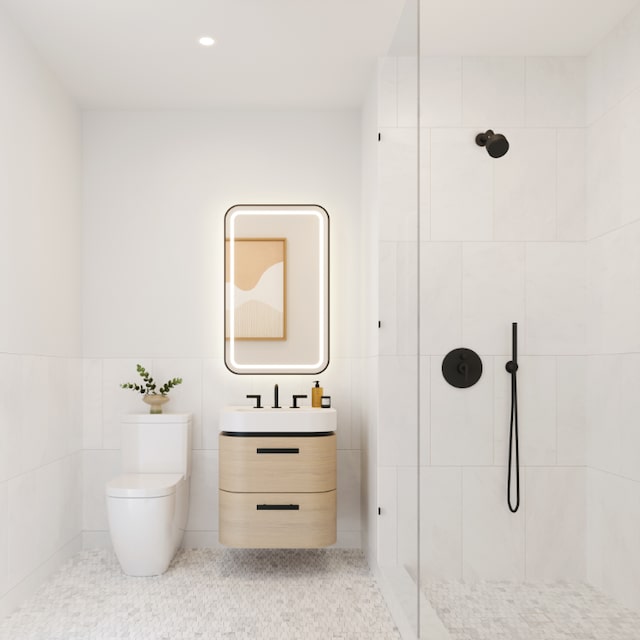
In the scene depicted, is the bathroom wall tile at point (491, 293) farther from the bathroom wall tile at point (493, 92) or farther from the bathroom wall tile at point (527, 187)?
the bathroom wall tile at point (493, 92)

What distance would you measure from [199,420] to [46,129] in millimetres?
1729

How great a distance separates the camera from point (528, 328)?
4.63 feet

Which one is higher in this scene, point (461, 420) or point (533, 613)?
point (461, 420)

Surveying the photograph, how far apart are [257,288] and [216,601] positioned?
5.54 feet

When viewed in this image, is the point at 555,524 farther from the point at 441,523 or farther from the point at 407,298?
the point at 407,298

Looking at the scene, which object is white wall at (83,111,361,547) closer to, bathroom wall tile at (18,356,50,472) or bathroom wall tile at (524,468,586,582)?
bathroom wall tile at (18,356,50,472)

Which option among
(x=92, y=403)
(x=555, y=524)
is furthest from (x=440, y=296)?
(x=92, y=403)

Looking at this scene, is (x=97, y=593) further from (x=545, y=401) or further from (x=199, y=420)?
(x=545, y=401)

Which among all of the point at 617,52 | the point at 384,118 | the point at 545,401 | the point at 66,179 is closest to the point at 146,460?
the point at 66,179

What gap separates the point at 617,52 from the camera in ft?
3.67

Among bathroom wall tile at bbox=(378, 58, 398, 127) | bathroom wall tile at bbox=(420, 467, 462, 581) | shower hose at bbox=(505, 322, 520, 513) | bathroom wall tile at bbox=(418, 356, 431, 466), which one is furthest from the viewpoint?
bathroom wall tile at bbox=(378, 58, 398, 127)

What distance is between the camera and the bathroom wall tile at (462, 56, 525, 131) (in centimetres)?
146

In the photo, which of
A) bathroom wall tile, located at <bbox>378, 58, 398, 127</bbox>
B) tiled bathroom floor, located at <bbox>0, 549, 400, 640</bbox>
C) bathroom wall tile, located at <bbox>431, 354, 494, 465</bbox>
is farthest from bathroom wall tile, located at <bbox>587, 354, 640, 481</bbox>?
tiled bathroom floor, located at <bbox>0, 549, 400, 640</bbox>

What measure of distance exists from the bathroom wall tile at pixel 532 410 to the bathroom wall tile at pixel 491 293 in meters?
0.07
